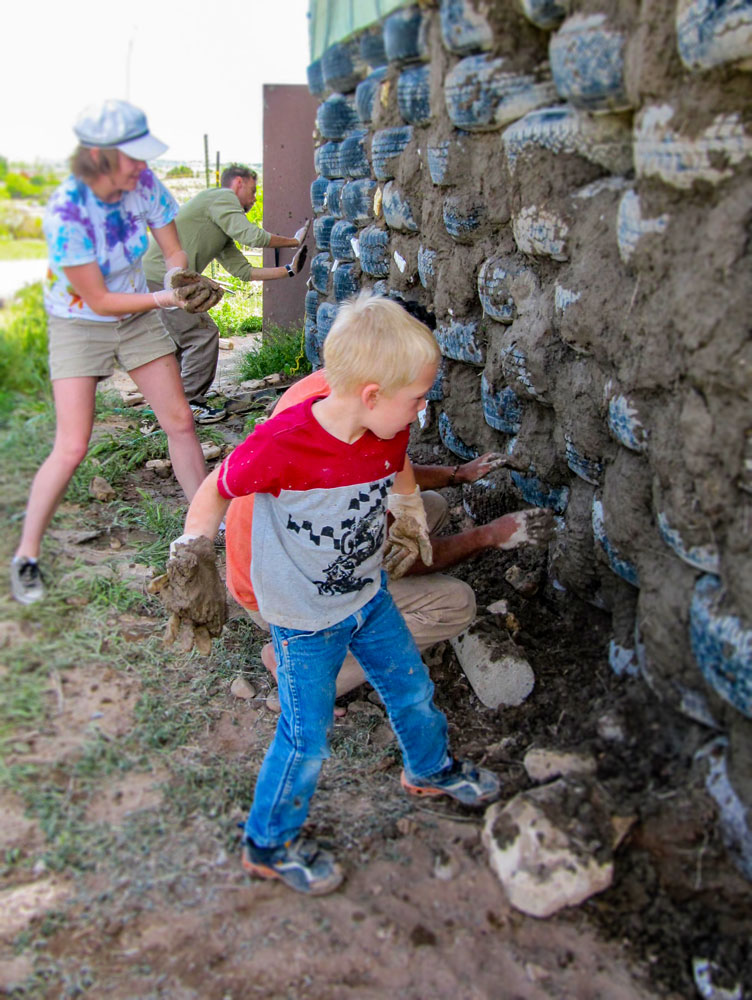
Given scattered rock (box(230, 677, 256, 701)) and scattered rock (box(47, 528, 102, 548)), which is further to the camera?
scattered rock (box(230, 677, 256, 701))

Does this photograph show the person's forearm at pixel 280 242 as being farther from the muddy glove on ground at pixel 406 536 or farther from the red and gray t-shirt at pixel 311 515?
the red and gray t-shirt at pixel 311 515

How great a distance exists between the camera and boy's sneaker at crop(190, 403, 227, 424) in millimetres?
5063

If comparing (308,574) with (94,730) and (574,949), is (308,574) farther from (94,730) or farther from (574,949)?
(574,949)

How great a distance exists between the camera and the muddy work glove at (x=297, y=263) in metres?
5.51

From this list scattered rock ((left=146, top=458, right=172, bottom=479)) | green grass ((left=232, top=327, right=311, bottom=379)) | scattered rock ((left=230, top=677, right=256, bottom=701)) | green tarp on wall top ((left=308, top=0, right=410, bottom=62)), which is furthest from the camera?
green grass ((left=232, top=327, right=311, bottom=379))

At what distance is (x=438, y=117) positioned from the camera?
305 cm

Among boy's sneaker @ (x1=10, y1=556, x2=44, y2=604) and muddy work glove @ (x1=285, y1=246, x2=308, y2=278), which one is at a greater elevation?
muddy work glove @ (x1=285, y1=246, x2=308, y2=278)

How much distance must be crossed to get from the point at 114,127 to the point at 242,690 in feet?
5.18

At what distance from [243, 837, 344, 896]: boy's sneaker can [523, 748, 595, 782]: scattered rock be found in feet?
1.73

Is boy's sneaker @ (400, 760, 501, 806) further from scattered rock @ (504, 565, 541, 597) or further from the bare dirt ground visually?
scattered rock @ (504, 565, 541, 597)

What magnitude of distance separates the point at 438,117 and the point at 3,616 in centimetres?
220

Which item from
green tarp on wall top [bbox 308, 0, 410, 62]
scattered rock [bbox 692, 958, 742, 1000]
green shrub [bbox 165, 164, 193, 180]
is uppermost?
green tarp on wall top [bbox 308, 0, 410, 62]

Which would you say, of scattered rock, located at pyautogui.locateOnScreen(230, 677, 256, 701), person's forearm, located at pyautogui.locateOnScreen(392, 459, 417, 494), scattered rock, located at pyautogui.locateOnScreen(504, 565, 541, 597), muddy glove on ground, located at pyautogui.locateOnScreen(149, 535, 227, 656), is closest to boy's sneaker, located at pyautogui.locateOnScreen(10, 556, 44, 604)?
muddy glove on ground, located at pyautogui.locateOnScreen(149, 535, 227, 656)

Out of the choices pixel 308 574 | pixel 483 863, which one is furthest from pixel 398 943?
pixel 308 574
